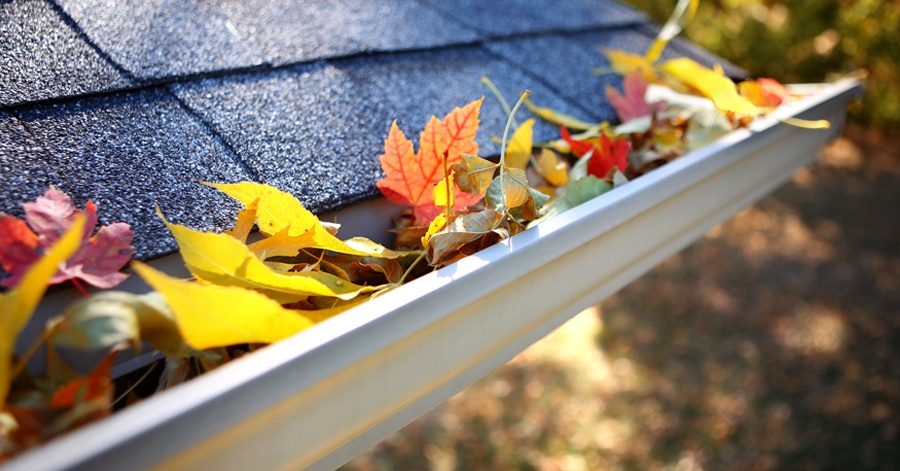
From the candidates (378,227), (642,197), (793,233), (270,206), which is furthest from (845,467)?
(270,206)

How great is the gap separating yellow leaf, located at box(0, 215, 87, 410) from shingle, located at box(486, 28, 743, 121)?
85cm

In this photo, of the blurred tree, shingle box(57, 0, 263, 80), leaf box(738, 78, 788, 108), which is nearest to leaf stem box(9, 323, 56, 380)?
shingle box(57, 0, 263, 80)

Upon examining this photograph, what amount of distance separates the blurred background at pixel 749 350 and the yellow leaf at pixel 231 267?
2394 mm

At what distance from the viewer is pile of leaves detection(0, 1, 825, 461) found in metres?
0.49

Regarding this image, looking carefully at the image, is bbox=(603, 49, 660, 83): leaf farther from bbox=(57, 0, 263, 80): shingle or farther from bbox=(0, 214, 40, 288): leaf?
bbox=(0, 214, 40, 288): leaf

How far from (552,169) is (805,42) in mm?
4839

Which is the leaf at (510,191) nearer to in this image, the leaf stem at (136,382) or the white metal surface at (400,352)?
the white metal surface at (400,352)

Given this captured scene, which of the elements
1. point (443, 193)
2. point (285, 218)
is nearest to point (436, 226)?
point (443, 193)

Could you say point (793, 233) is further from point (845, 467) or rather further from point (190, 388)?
point (190, 388)

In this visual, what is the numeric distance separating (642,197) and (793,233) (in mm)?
4170

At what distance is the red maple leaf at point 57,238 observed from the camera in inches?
22.2

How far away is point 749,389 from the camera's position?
10.6 ft

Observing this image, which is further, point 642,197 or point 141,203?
point 642,197

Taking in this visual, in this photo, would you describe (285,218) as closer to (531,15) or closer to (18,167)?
(18,167)
